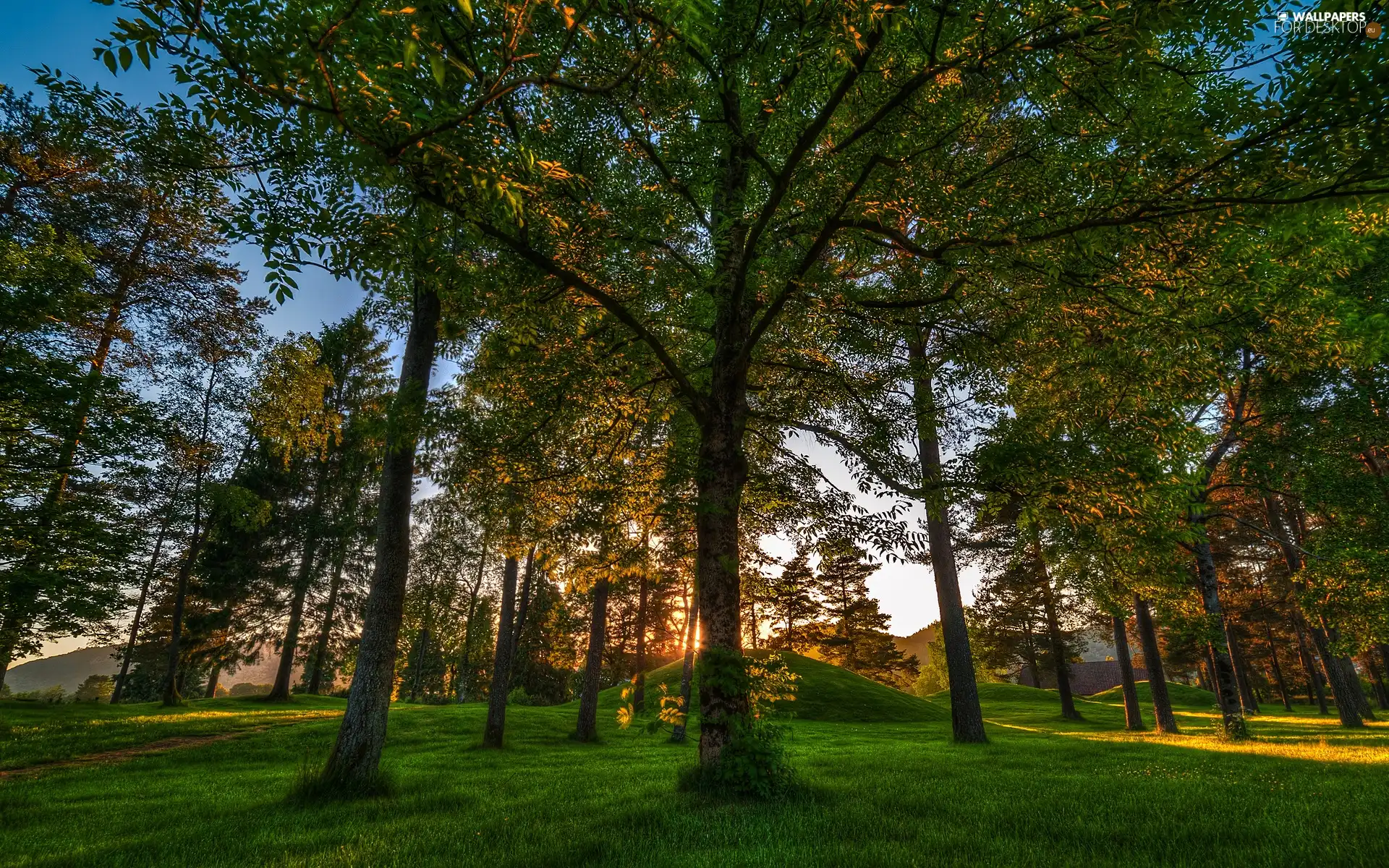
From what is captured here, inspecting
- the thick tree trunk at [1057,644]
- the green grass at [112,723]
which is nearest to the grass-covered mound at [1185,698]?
the thick tree trunk at [1057,644]

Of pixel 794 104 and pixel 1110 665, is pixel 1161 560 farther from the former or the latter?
pixel 1110 665

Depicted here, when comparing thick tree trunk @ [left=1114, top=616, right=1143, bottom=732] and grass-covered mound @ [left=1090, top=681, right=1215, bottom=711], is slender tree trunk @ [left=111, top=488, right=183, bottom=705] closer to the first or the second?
thick tree trunk @ [left=1114, top=616, right=1143, bottom=732]

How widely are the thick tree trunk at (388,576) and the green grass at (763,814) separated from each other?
0.80m

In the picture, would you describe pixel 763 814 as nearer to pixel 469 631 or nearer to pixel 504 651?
pixel 504 651

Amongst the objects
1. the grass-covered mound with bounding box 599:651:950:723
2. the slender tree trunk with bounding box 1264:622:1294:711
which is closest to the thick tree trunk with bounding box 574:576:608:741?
the grass-covered mound with bounding box 599:651:950:723

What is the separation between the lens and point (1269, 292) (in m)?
8.54

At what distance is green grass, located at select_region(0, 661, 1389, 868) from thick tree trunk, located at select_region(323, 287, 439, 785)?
2.62ft

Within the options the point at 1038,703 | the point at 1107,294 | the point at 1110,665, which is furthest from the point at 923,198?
the point at 1110,665

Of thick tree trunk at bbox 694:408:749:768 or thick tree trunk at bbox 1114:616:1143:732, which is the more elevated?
thick tree trunk at bbox 694:408:749:768

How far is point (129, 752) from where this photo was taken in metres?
12.8

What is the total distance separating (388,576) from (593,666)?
419 inches

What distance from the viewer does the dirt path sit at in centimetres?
1041

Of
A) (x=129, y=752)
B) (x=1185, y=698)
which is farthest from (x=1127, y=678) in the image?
(x=129, y=752)

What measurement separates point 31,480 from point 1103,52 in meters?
20.2
